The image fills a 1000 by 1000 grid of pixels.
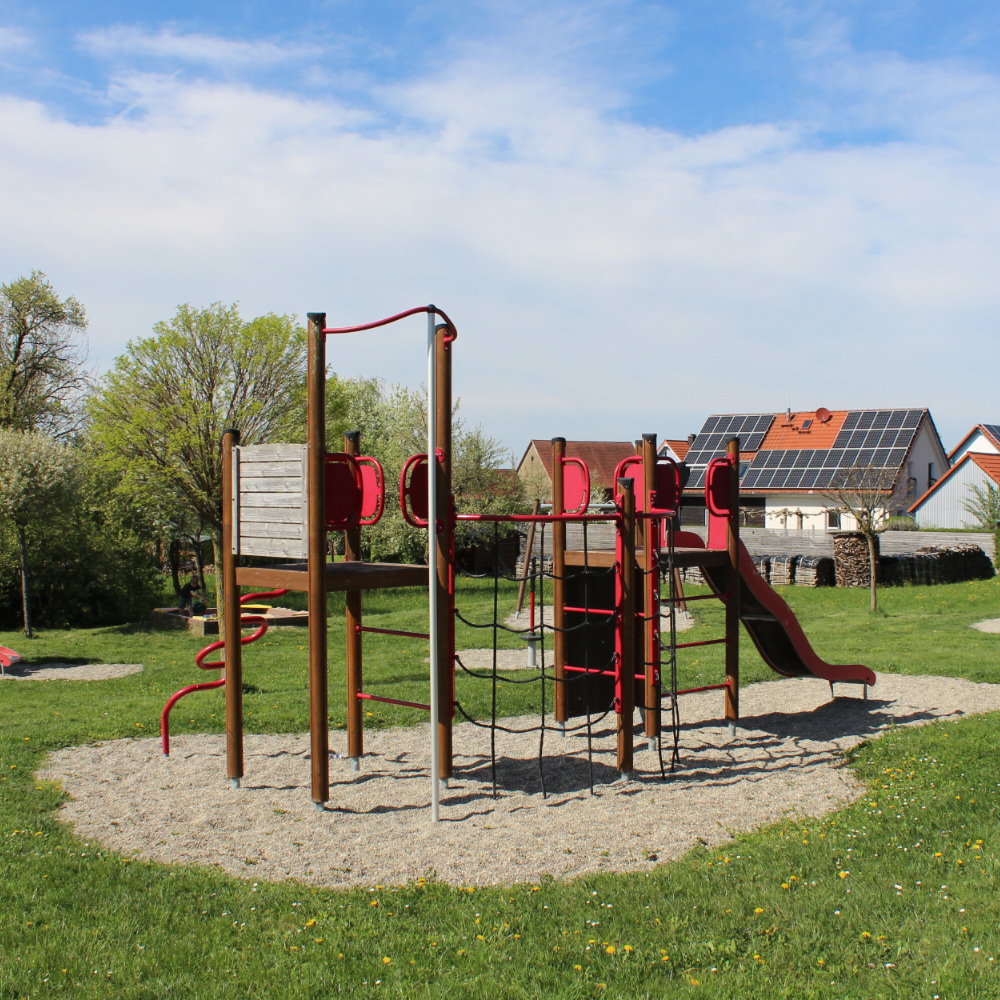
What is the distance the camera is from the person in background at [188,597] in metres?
21.7

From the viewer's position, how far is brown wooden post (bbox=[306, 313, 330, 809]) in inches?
244

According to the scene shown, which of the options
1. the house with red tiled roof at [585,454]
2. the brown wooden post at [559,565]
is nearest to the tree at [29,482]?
the brown wooden post at [559,565]

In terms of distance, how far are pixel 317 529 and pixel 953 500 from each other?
3615 centimetres

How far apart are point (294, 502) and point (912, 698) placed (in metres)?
7.50

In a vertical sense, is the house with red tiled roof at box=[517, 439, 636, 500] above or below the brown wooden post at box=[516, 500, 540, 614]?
above

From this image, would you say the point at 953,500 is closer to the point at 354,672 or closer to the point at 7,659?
the point at 7,659

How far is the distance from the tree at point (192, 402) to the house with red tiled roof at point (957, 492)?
26.4m

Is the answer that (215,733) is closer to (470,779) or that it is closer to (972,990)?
(470,779)

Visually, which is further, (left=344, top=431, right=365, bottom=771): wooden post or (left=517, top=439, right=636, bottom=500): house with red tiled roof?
(left=517, top=439, right=636, bottom=500): house with red tiled roof

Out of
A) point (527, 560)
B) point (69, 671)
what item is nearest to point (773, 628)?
point (527, 560)

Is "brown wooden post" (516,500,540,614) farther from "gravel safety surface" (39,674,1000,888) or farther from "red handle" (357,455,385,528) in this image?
"gravel safety surface" (39,674,1000,888)

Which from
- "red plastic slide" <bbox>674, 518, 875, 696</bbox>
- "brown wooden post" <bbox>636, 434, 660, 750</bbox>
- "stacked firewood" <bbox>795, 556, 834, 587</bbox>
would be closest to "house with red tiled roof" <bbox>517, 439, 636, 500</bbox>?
"stacked firewood" <bbox>795, 556, 834, 587</bbox>

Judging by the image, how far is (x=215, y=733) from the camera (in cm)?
899

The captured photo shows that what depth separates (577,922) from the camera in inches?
174
